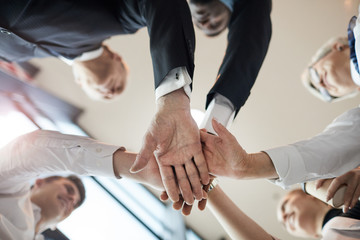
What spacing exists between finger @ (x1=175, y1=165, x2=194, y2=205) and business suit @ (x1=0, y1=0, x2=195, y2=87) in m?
0.19

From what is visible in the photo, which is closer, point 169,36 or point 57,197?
point 169,36

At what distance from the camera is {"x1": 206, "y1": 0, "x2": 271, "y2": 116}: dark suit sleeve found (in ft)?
2.31

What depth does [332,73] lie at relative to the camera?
1295 millimetres

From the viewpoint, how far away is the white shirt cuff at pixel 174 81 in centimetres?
56

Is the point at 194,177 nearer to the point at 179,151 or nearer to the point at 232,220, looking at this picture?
the point at 179,151

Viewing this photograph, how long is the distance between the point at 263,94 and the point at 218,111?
893 mm

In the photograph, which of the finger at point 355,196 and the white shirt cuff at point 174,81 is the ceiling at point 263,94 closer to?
the finger at point 355,196

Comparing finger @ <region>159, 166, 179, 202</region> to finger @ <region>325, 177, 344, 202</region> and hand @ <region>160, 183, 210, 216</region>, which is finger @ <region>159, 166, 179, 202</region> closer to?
hand @ <region>160, 183, 210, 216</region>

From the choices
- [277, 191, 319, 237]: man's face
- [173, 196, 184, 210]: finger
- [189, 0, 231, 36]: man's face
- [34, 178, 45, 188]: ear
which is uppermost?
[189, 0, 231, 36]: man's face

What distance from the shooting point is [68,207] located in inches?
40.8

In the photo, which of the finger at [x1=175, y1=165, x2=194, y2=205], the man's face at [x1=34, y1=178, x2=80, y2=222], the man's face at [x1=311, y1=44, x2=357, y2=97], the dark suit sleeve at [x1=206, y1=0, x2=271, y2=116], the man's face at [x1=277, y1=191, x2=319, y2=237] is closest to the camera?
the finger at [x1=175, y1=165, x2=194, y2=205]

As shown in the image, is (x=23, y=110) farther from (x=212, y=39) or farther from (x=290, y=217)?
(x=290, y=217)

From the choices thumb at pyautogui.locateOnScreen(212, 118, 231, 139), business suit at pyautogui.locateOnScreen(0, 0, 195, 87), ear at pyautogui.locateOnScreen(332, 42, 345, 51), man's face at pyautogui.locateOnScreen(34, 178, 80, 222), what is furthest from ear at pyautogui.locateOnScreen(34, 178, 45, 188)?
ear at pyautogui.locateOnScreen(332, 42, 345, 51)

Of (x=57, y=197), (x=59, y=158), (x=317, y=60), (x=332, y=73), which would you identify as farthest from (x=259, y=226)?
(x=317, y=60)
